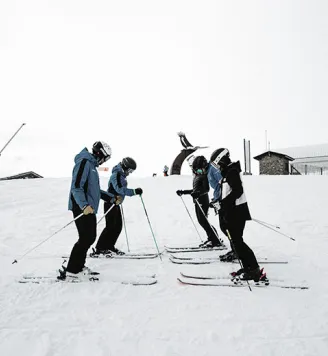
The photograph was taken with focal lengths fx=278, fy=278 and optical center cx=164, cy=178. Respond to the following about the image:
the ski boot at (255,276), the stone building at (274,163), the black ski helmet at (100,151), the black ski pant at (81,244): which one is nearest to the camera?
the ski boot at (255,276)

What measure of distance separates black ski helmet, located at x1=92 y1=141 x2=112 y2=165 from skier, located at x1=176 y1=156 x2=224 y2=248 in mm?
2533

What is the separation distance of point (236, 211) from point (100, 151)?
2.39 metres

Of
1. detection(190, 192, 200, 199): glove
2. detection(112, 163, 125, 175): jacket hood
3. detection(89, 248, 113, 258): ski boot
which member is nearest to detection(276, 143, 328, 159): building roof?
detection(190, 192, 200, 199): glove

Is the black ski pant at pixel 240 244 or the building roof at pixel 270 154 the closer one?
the black ski pant at pixel 240 244

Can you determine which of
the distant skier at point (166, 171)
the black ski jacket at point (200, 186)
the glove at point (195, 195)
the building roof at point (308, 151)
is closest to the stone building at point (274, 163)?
the building roof at point (308, 151)

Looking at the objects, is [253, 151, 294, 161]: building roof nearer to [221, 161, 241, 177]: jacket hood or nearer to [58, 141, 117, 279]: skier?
[221, 161, 241, 177]: jacket hood

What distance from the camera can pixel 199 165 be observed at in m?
6.55

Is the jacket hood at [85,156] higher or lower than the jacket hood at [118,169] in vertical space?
higher

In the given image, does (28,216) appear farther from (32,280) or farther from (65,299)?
(65,299)

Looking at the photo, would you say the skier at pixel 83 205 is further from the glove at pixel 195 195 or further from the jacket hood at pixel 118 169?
the glove at pixel 195 195

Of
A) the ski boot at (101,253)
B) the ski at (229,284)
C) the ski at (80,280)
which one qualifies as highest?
the ski at (80,280)

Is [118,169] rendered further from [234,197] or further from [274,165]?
[274,165]

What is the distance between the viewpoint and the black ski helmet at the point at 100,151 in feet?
15.2

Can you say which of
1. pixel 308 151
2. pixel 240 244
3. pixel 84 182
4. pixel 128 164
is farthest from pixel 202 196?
pixel 308 151
